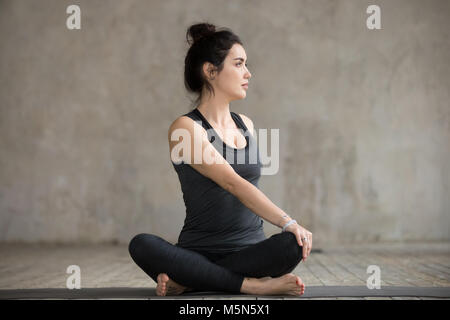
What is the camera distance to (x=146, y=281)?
316 cm

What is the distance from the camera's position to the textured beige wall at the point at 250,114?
562 cm

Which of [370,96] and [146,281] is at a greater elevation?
[370,96]

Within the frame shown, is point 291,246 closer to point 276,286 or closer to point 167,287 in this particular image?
point 276,286

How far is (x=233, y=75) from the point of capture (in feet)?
7.39

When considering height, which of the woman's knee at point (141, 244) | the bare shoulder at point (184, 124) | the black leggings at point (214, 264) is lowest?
the black leggings at point (214, 264)

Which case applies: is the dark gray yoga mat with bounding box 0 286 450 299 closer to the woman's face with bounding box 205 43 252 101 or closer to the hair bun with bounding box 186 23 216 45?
the woman's face with bounding box 205 43 252 101

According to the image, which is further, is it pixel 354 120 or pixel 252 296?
pixel 354 120

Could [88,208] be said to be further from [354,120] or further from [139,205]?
[354,120]

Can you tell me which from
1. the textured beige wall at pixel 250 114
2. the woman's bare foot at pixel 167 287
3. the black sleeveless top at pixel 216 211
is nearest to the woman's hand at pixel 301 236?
the black sleeveless top at pixel 216 211

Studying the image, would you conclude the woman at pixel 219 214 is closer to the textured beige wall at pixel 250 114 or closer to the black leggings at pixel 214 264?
the black leggings at pixel 214 264

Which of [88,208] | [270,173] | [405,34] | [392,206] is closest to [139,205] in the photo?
[88,208]

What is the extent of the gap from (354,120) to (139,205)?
243 cm

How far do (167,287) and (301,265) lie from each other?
2.01 meters

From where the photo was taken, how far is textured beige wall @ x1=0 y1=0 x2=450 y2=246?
18.4 ft
